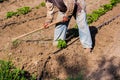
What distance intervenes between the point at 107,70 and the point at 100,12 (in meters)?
3.07

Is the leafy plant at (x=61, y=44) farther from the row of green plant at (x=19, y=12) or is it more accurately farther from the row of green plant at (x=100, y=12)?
the row of green plant at (x=19, y=12)

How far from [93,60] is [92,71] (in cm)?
43

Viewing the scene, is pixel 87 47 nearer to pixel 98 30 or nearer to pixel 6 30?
pixel 98 30

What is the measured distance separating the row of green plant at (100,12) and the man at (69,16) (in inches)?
67.3

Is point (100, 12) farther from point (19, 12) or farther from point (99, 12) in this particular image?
point (19, 12)

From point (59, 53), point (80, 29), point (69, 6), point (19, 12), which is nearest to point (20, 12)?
point (19, 12)

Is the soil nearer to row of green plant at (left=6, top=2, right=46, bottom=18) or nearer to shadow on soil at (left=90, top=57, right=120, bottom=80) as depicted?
shadow on soil at (left=90, top=57, right=120, bottom=80)

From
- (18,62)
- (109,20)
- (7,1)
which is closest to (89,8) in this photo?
(109,20)

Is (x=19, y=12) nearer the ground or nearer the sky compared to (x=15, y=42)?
nearer the ground

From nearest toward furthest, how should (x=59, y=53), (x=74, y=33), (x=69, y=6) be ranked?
(x=69, y=6), (x=59, y=53), (x=74, y=33)

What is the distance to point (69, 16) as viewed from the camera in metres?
7.40

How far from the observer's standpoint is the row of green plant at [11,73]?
6.39 m

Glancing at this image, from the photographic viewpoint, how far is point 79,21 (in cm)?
758

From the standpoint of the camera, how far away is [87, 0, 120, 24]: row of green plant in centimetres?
959
